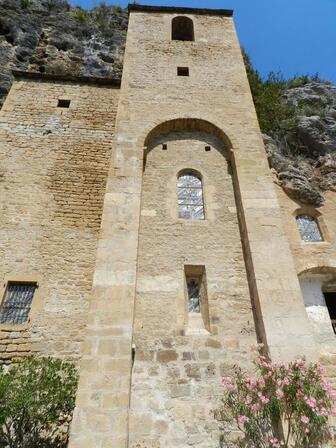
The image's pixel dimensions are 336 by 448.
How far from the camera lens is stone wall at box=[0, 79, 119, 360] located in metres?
6.55

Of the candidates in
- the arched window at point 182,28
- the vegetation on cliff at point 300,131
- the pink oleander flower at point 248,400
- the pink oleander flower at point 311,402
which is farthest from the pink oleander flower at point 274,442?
the arched window at point 182,28

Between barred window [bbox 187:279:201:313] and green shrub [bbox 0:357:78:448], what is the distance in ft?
7.10

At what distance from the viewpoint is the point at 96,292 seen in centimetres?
529

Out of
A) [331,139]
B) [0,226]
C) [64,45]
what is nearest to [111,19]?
[64,45]

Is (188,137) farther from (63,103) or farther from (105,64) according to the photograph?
(105,64)

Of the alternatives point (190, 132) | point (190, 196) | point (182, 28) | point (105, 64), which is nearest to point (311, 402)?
point (190, 196)

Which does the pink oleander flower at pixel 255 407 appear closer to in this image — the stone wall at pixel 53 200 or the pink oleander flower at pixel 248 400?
the pink oleander flower at pixel 248 400

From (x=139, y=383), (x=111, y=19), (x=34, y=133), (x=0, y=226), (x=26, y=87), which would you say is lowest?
(x=139, y=383)

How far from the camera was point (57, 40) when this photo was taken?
14.4 m

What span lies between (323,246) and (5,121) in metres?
8.82

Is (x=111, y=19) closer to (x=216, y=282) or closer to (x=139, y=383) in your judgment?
(x=216, y=282)

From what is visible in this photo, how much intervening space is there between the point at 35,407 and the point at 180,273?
2.90m

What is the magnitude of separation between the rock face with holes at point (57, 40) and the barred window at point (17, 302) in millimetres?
6979

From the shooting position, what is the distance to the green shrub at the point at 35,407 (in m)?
4.65
